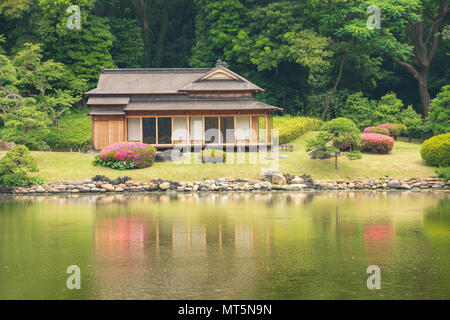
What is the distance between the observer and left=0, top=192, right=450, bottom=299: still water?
11.5 metres

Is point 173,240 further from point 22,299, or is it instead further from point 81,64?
point 81,64

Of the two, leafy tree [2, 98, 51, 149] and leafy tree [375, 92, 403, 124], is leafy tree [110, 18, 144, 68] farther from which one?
leafy tree [375, 92, 403, 124]

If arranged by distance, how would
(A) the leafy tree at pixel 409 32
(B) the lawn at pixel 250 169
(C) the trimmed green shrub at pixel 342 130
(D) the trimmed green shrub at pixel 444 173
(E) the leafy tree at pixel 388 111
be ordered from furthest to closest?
(E) the leafy tree at pixel 388 111 → (A) the leafy tree at pixel 409 32 → (C) the trimmed green shrub at pixel 342 130 → (B) the lawn at pixel 250 169 → (D) the trimmed green shrub at pixel 444 173

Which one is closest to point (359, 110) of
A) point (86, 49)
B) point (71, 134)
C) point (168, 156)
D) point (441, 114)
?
point (441, 114)

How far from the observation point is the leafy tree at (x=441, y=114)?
1496 inches

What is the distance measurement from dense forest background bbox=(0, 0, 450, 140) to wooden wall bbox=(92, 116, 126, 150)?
6305 mm

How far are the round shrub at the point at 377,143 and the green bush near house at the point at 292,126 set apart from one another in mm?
7161

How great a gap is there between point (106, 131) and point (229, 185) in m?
12.0

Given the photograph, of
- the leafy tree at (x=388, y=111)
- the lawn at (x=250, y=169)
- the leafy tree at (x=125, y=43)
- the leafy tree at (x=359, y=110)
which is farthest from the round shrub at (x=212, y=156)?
the leafy tree at (x=125, y=43)

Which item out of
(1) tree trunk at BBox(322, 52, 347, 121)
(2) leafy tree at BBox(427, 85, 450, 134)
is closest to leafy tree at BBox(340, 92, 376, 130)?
(1) tree trunk at BBox(322, 52, 347, 121)

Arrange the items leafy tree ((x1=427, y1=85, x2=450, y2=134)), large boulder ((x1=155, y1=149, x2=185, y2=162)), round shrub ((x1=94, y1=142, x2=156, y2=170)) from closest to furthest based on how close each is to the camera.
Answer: round shrub ((x1=94, y1=142, x2=156, y2=170)), large boulder ((x1=155, y1=149, x2=185, y2=162)), leafy tree ((x1=427, y1=85, x2=450, y2=134))

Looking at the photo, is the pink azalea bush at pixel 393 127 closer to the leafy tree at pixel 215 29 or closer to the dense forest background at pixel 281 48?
the dense forest background at pixel 281 48

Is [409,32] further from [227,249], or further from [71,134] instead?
[227,249]

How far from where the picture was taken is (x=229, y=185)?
3142 cm
